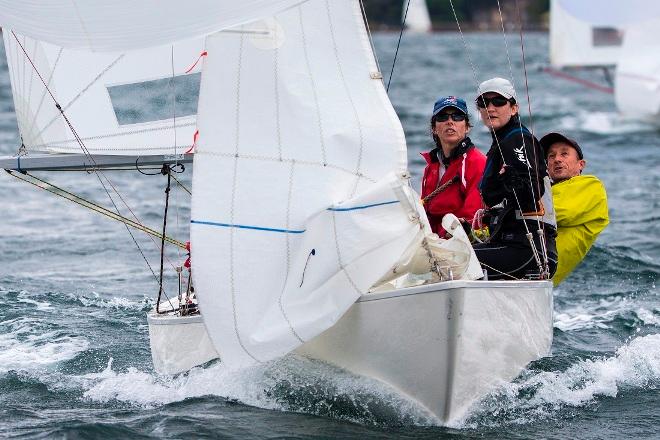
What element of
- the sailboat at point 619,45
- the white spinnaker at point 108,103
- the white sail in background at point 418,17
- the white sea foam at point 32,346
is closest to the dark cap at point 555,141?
the white spinnaker at point 108,103

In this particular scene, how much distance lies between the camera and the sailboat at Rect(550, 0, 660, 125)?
20.7 m

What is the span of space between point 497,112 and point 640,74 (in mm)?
17373

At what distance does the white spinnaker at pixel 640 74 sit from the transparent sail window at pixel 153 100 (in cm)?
1631

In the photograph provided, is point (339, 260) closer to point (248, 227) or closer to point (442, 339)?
point (248, 227)

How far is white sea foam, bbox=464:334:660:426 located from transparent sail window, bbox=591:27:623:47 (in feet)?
58.3

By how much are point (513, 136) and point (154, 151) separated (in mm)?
2006

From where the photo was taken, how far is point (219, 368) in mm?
6320

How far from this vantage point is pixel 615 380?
6.47m

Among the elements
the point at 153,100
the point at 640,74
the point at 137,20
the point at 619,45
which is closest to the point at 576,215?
the point at 153,100

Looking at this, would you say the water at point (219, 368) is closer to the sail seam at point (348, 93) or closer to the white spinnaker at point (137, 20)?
the sail seam at point (348, 93)

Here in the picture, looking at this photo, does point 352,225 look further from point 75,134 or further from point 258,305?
point 75,134

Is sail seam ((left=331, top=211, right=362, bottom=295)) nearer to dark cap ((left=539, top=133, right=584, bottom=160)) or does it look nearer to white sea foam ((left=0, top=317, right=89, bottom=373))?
dark cap ((left=539, top=133, right=584, bottom=160))

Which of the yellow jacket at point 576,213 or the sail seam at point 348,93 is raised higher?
the sail seam at point 348,93

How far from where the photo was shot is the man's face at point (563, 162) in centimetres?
663
